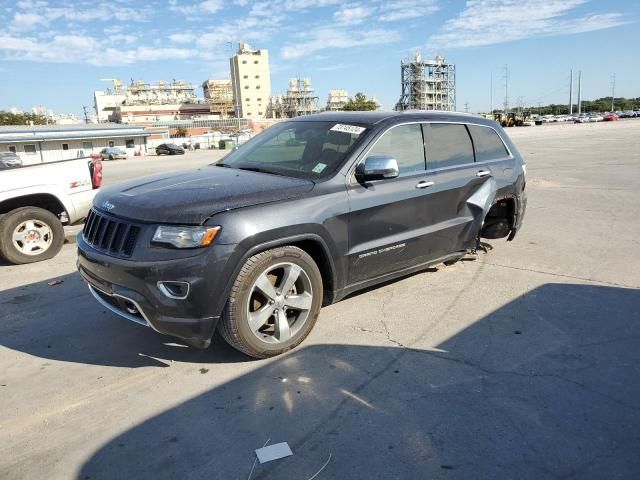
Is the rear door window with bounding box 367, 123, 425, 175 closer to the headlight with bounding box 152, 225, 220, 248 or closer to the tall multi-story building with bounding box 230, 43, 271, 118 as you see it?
the headlight with bounding box 152, 225, 220, 248

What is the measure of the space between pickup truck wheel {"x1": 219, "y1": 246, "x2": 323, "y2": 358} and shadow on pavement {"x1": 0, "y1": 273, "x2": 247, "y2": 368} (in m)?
0.27

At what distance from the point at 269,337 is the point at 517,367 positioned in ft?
5.61

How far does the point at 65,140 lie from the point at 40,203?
2362 inches

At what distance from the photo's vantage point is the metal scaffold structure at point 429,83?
128375 mm

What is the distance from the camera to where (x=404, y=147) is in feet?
15.0

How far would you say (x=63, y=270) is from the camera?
617cm

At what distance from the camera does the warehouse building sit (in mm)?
55625

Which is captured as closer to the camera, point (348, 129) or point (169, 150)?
point (348, 129)

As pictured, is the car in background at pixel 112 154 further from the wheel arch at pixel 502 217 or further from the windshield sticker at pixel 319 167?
the windshield sticker at pixel 319 167

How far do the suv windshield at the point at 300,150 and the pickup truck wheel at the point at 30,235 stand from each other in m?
2.98

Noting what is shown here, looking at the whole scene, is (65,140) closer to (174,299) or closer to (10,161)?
(10,161)

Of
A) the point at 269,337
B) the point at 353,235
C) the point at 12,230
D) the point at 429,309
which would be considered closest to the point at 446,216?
the point at 429,309

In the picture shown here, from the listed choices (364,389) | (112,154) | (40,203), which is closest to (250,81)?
(112,154)

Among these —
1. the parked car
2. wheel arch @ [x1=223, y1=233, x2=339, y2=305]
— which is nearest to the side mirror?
the parked car
